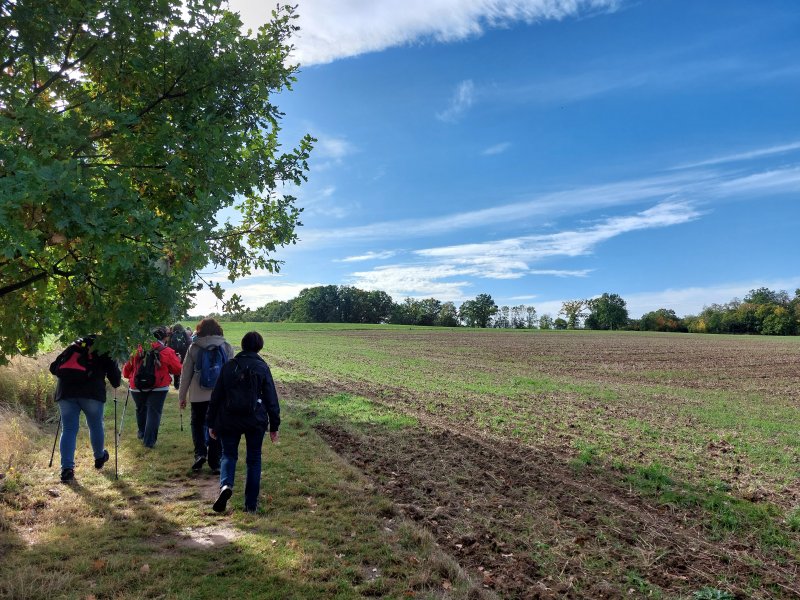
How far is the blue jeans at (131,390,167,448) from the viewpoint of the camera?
8.39 m

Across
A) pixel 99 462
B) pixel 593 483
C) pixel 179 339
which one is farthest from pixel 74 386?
pixel 593 483

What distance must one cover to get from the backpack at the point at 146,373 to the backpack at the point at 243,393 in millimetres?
3094

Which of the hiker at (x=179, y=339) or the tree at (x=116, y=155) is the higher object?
the tree at (x=116, y=155)

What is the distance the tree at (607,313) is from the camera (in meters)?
127

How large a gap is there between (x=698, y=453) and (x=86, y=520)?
386 inches

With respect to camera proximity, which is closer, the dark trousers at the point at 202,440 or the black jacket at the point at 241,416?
the black jacket at the point at 241,416

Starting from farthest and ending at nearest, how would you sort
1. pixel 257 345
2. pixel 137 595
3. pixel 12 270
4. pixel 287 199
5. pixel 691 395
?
1. pixel 691 395
2. pixel 287 199
3. pixel 257 345
4. pixel 12 270
5. pixel 137 595

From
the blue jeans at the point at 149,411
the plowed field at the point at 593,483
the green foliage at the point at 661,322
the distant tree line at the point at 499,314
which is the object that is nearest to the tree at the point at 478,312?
the distant tree line at the point at 499,314

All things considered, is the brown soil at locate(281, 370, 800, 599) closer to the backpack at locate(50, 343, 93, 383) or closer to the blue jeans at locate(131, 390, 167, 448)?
the blue jeans at locate(131, 390, 167, 448)

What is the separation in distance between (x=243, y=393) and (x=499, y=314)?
128 metres

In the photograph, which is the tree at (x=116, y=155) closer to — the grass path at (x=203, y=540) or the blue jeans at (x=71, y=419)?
the blue jeans at (x=71, y=419)

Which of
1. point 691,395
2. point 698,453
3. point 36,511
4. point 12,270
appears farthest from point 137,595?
point 691,395

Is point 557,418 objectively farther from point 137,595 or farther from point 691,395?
point 137,595

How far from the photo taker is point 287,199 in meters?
8.20
